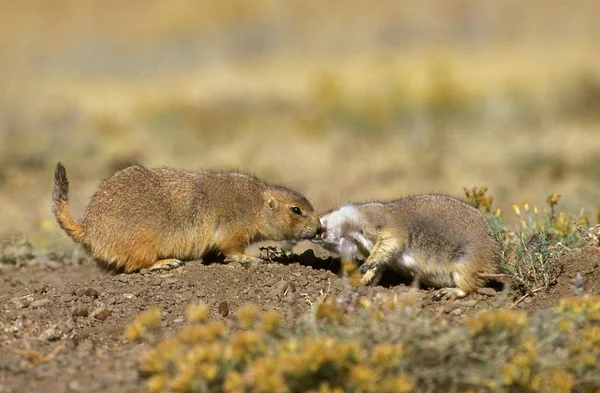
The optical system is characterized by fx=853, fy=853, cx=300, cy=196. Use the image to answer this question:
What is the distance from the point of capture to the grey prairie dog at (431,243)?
6711 mm

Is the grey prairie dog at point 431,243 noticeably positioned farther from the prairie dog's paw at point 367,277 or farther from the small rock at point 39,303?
the small rock at point 39,303

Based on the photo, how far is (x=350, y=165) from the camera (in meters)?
16.2

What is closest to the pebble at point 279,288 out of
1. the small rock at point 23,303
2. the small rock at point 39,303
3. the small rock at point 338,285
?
the small rock at point 338,285

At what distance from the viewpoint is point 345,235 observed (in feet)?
23.9

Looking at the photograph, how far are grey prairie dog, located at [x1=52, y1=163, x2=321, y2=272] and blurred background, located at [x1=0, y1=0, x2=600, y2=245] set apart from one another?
234 centimetres

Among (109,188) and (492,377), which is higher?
(109,188)

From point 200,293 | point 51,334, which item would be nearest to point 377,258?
point 200,293

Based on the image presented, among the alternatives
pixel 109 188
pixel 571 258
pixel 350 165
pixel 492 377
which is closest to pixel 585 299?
pixel 492 377

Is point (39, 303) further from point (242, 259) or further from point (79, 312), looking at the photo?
point (242, 259)

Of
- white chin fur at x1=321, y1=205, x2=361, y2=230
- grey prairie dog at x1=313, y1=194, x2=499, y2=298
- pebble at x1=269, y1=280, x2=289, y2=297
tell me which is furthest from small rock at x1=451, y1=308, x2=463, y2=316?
pebble at x1=269, y1=280, x2=289, y2=297

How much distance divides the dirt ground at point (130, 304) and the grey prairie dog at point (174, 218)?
0.23 meters

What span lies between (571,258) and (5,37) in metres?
45.8

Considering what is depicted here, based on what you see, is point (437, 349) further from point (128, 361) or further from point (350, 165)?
point (350, 165)

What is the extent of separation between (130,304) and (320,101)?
704 inches
